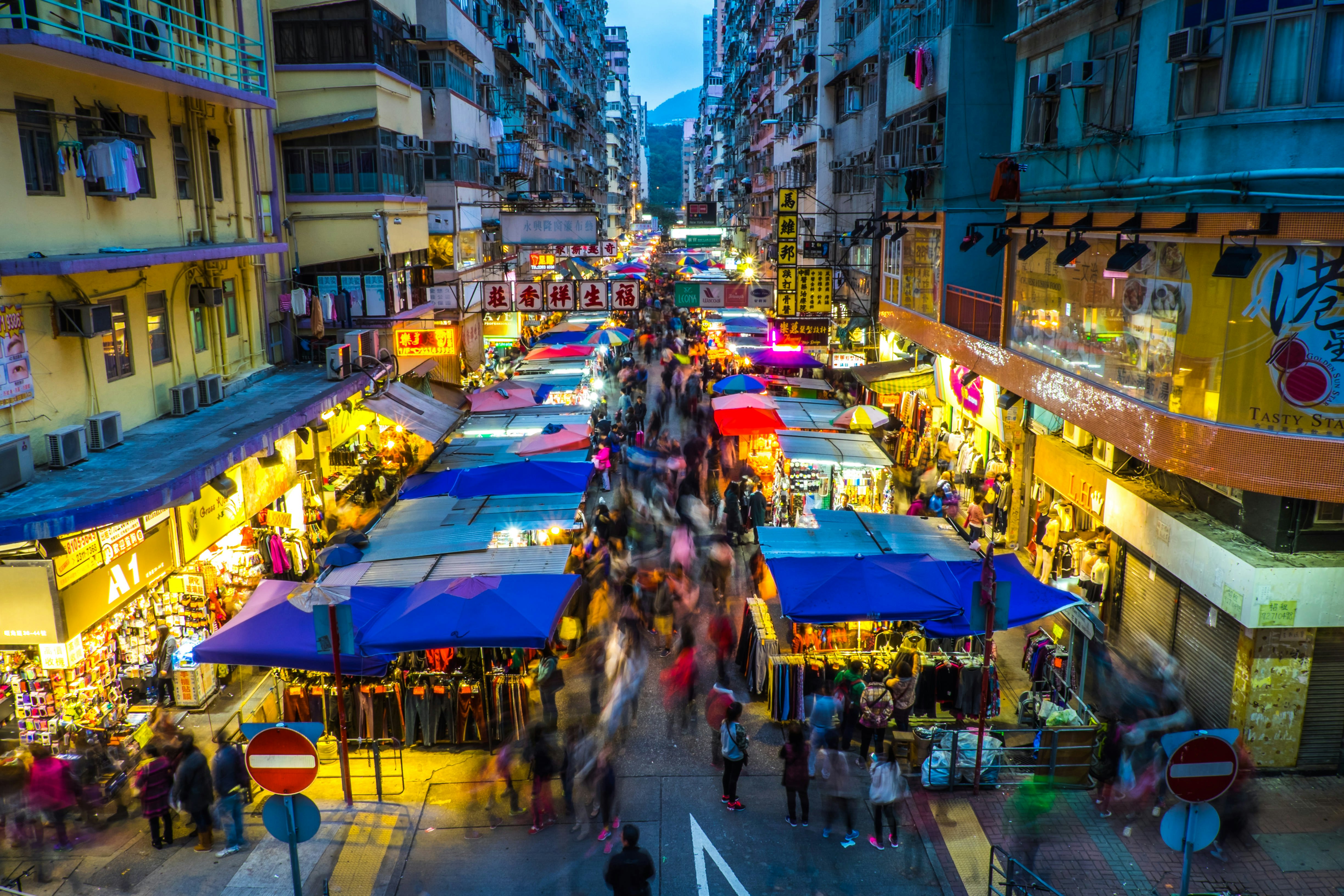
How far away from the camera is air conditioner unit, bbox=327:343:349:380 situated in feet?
61.1

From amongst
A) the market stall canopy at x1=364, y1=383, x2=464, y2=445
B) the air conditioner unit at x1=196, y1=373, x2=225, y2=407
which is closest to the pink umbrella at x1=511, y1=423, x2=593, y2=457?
the market stall canopy at x1=364, y1=383, x2=464, y2=445

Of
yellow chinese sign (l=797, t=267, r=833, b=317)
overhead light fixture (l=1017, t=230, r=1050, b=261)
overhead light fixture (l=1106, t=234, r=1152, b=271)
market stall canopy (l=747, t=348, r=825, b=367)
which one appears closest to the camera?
overhead light fixture (l=1106, t=234, r=1152, b=271)

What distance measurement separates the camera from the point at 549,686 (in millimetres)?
12023

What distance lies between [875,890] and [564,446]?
40.0 feet

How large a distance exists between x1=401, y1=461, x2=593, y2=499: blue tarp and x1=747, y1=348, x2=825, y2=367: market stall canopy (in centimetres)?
1294

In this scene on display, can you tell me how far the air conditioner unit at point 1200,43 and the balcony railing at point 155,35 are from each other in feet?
40.0

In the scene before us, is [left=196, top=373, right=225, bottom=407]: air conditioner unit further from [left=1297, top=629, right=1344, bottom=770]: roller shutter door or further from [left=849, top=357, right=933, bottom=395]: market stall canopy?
[left=1297, top=629, right=1344, bottom=770]: roller shutter door

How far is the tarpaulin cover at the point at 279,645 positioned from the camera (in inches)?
→ 432

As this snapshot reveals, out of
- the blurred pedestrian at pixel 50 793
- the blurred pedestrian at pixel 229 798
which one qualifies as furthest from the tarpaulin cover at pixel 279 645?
the blurred pedestrian at pixel 50 793

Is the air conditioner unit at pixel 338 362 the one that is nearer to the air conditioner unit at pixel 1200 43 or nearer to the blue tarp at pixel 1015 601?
the blue tarp at pixel 1015 601

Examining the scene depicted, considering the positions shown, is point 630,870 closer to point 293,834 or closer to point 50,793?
point 293,834

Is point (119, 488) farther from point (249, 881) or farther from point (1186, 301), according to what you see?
point (1186, 301)

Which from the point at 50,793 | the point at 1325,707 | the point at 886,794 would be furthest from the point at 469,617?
the point at 1325,707

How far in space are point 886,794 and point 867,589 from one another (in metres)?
2.96
